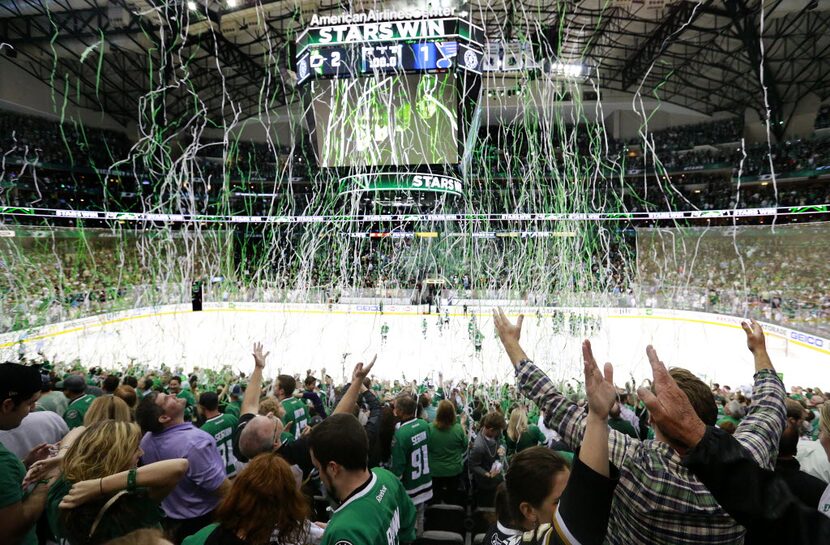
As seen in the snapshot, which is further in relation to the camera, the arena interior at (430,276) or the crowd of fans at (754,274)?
the crowd of fans at (754,274)

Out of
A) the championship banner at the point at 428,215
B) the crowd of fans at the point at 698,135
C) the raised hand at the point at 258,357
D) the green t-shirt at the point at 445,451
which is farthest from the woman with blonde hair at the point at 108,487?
the crowd of fans at the point at 698,135

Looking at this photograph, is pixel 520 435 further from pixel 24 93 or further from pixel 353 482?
pixel 24 93

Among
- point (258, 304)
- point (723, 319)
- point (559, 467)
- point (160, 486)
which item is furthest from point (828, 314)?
point (258, 304)

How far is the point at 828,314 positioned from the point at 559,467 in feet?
54.1

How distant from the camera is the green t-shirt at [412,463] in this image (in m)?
3.34

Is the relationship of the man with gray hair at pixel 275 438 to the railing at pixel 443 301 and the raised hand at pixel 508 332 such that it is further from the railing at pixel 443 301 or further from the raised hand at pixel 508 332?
the railing at pixel 443 301

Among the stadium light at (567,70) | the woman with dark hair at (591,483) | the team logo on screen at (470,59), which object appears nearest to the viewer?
the woman with dark hair at (591,483)

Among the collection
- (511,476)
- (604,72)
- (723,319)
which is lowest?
(723,319)

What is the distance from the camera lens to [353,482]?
182 centimetres

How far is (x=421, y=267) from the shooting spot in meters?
27.2

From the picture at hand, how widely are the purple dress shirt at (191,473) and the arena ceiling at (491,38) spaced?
1190cm

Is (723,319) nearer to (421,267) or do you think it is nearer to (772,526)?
(421,267)

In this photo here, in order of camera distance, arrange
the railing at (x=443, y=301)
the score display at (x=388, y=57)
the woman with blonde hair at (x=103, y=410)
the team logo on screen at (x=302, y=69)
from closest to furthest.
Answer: the woman with blonde hair at (x=103, y=410) → the score display at (x=388, y=57) → the team logo on screen at (x=302, y=69) → the railing at (x=443, y=301)

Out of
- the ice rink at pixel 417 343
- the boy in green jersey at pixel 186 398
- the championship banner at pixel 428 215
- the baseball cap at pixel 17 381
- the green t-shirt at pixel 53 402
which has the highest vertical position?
the championship banner at pixel 428 215
